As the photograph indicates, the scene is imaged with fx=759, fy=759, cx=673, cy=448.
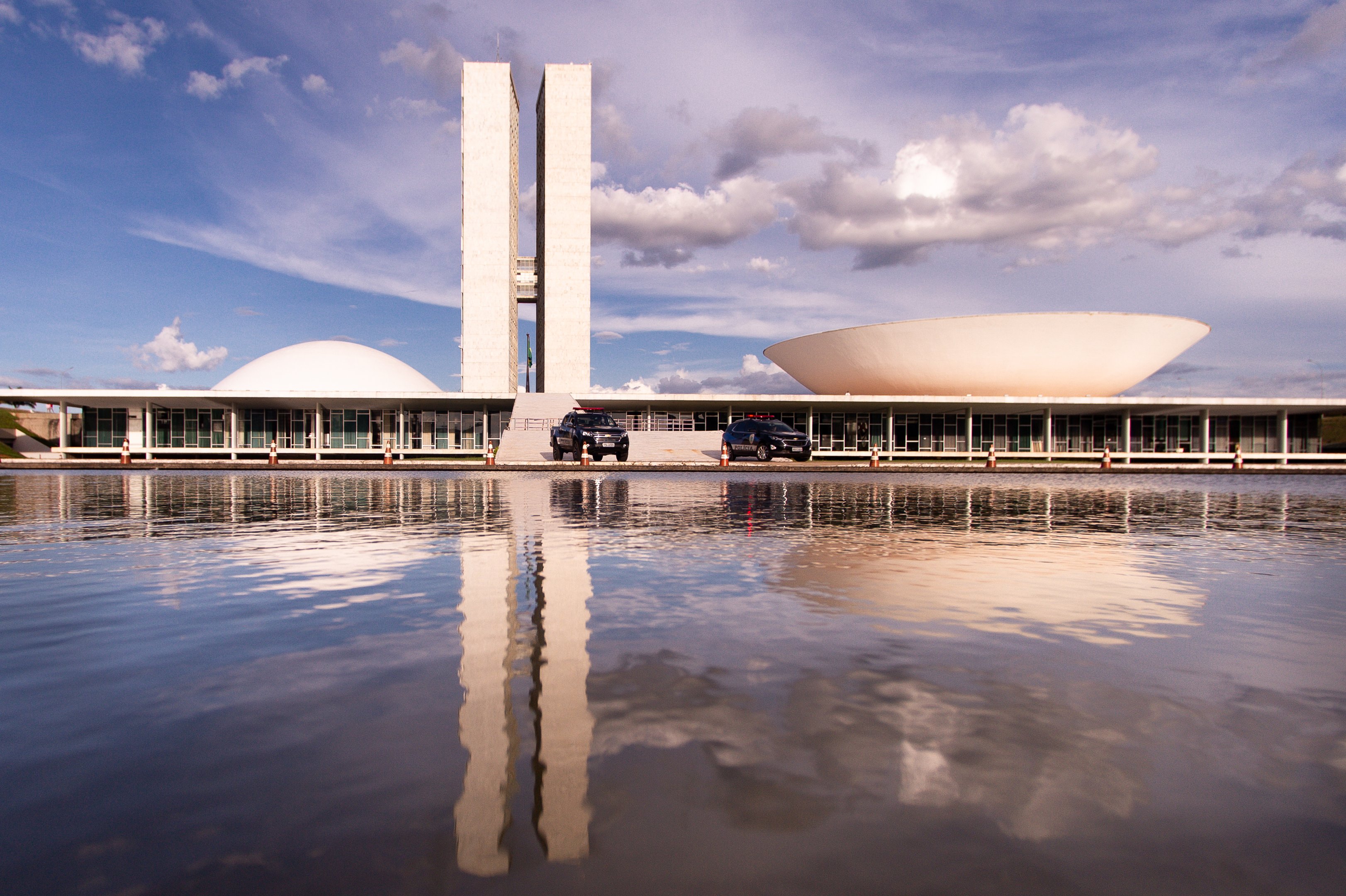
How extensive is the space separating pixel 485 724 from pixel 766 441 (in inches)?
1246

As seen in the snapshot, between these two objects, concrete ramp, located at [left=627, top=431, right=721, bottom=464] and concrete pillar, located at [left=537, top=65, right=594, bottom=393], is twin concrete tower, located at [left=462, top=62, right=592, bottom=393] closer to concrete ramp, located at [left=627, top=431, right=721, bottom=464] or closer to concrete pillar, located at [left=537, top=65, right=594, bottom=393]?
concrete pillar, located at [left=537, top=65, right=594, bottom=393]

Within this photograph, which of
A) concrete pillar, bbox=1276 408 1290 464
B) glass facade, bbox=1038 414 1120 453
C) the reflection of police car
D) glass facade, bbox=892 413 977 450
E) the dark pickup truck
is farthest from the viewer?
glass facade, bbox=1038 414 1120 453

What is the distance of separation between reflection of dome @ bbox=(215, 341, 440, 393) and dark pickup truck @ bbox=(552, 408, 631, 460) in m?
38.3

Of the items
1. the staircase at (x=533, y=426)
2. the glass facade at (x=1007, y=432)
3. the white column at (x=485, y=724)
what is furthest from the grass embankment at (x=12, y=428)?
the glass facade at (x=1007, y=432)

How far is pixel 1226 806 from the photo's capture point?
2.23 metres

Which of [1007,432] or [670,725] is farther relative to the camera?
[1007,432]

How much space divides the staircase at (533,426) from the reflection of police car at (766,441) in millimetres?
9446

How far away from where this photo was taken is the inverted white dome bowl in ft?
175

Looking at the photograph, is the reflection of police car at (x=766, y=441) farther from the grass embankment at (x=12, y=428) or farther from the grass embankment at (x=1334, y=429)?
the grass embankment at (x=1334, y=429)

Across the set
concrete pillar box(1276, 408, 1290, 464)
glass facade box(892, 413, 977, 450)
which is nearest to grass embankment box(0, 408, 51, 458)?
glass facade box(892, 413, 977, 450)

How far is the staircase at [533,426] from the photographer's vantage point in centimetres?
3916

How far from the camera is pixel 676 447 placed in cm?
4116

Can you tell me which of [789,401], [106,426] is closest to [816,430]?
[789,401]

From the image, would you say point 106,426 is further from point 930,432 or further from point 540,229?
point 930,432
